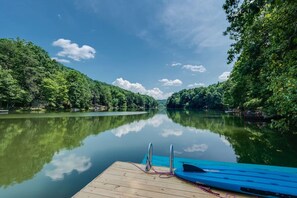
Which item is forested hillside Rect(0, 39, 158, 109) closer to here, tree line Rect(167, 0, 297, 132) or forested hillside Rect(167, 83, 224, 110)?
tree line Rect(167, 0, 297, 132)

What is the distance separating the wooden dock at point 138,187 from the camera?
2.78 metres

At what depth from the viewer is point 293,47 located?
5230mm

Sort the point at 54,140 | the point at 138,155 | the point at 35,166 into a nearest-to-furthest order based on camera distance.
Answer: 1. the point at 35,166
2. the point at 138,155
3. the point at 54,140

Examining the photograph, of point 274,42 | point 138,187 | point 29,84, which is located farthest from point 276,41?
point 29,84

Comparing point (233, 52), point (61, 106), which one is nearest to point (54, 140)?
point (233, 52)

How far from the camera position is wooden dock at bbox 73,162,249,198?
2779 millimetres

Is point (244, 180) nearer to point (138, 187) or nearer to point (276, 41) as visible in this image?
point (138, 187)

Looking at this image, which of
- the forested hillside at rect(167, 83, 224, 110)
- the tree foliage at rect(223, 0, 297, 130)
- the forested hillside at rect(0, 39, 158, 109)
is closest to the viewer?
the tree foliage at rect(223, 0, 297, 130)

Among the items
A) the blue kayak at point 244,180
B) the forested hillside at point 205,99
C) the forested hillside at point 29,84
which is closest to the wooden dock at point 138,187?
the blue kayak at point 244,180

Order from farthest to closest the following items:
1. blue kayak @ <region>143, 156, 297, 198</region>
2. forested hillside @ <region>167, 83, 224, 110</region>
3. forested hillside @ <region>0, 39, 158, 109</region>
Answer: forested hillside @ <region>167, 83, 224, 110</region> < forested hillside @ <region>0, 39, 158, 109</region> < blue kayak @ <region>143, 156, 297, 198</region>

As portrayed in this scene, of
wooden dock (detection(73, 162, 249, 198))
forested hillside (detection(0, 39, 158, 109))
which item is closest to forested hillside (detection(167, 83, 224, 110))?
forested hillside (detection(0, 39, 158, 109))

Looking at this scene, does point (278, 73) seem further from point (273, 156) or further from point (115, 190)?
point (115, 190)

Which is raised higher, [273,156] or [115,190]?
[115,190]

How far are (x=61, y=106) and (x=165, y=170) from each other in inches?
1858
